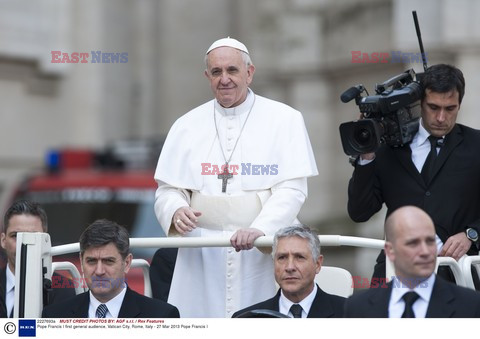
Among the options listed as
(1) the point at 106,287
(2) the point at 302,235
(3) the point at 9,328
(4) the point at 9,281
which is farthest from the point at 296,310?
(4) the point at 9,281

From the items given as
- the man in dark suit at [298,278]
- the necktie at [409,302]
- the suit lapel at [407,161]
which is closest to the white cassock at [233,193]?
the suit lapel at [407,161]

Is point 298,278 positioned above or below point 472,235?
below

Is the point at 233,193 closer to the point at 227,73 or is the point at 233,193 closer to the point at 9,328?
the point at 227,73

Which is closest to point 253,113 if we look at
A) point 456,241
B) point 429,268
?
point 456,241

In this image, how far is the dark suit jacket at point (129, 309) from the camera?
5793mm

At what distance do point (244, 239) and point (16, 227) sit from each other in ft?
5.26

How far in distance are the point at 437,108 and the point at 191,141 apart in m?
1.33

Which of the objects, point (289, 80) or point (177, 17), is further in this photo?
point (177, 17)

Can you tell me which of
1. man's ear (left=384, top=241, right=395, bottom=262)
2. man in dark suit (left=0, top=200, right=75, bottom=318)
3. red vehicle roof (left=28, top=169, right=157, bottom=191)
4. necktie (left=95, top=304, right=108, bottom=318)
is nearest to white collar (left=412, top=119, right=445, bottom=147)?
man's ear (left=384, top=241, right=395, bottom=262)

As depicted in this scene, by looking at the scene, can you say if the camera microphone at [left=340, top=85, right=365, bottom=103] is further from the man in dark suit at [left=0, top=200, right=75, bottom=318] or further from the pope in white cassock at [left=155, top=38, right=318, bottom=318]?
the man in dark suit at [left=0, top=200, right=75, bottom=318]

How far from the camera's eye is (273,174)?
21.5 ft

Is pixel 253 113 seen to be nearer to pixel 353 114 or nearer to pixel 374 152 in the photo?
pixel 374 152

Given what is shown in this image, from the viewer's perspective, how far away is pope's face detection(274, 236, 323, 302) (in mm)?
5703

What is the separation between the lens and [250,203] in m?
6.54
